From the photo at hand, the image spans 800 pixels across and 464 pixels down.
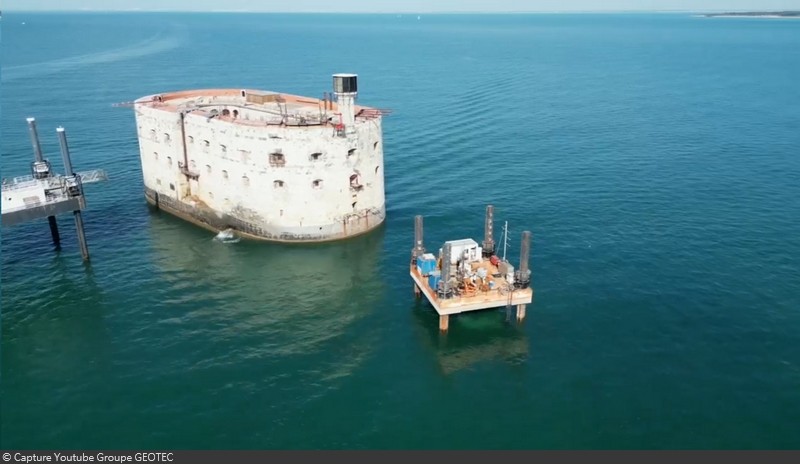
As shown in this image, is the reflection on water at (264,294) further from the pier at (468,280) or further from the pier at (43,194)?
the pier at (43,194)

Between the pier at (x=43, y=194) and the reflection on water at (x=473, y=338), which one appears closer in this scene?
the reflection on water at (x=473, y=338)

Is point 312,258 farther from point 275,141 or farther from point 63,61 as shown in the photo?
point 63,61

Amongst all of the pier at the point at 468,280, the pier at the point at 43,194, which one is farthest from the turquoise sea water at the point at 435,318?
the pier at the point at 43,194

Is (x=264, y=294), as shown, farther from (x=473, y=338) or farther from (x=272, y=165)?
(x=473, y=338)

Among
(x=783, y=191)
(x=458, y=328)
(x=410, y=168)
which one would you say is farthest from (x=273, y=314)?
(x=783, y=191)

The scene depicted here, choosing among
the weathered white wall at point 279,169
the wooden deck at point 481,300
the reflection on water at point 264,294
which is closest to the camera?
the wooden deck at point 481,300

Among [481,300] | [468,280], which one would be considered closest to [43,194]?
[468,280]

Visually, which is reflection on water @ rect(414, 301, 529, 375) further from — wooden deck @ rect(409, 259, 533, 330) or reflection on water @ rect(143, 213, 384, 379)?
reflection on water @ rect(143, 213, 384, 379)
